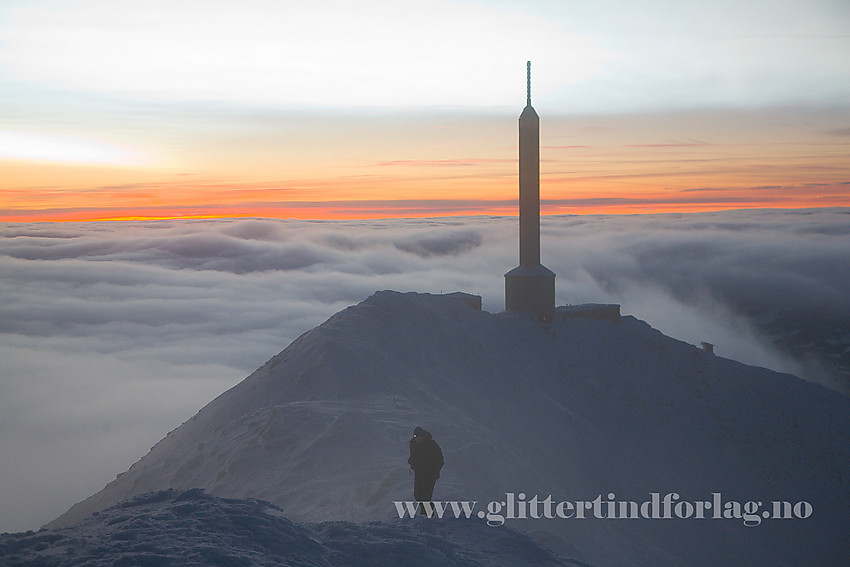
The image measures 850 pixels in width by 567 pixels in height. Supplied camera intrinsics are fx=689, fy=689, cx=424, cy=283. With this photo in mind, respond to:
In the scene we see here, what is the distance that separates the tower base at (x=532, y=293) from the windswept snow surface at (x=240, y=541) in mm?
26592

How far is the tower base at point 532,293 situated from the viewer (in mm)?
35812

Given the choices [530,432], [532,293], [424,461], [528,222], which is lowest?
[530,432]

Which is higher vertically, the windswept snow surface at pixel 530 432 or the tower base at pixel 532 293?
A: the tower base at pixel 532 293

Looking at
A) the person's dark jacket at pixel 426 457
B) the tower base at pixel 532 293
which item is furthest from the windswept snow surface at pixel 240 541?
the tower base at pixel 532 293

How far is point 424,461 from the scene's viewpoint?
10.9m

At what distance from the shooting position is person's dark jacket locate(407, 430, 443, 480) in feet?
35.5

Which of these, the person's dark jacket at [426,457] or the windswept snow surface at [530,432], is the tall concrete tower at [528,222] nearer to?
the windswept snow surface at [530,432]

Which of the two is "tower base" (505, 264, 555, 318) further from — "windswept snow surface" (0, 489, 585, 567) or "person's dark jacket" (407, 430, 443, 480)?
"windswept snow surface" (0, 489, 585, 567)

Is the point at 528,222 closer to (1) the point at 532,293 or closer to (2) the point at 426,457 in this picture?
(1) the point at 532,293

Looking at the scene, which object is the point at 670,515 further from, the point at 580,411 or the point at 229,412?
the point at 229,412

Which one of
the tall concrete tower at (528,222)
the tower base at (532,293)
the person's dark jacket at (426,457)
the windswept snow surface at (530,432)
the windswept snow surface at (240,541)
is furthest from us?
the tall concrete tower at (528,222)

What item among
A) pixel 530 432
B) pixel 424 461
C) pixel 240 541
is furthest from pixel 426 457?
pixel 530 432

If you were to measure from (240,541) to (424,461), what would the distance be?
12.5 feet

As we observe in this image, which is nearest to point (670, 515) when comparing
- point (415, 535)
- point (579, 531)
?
point (579, 531)
